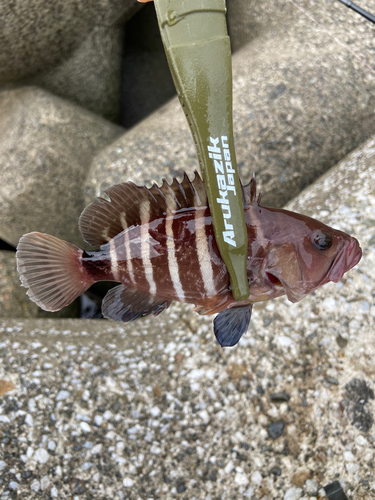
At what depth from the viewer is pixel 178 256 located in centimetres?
90

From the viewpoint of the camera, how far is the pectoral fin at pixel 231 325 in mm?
888

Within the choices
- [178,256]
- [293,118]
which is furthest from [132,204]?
[293,118]

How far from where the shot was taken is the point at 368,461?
1.60 m

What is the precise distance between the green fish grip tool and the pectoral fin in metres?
0.22

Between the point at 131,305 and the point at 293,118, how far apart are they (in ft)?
5.27

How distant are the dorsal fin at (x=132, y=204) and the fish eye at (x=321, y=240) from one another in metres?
0.25

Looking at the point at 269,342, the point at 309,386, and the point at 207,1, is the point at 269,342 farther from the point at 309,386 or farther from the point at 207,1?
the point at 207,1

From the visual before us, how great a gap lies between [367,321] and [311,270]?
1010 millimetres

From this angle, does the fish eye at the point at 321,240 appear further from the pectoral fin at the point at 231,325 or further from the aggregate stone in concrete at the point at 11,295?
the aggregate stone in concrete at the point at 11,295

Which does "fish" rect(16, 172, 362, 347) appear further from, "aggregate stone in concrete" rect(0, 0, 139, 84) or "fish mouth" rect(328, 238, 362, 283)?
"aggregate stone in concrete" rect(0, 0, 139, 84)

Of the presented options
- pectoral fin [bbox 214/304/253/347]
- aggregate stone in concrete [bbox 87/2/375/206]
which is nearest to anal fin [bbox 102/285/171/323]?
pectoral fin [bbox 214/304/253/347]

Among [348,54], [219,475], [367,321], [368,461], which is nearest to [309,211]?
[367,321]

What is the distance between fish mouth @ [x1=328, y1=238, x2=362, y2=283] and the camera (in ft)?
2.83

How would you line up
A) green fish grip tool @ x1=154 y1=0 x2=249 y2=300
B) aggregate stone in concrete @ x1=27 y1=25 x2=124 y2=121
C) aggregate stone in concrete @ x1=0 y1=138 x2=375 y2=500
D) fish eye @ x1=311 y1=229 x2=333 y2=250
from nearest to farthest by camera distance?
green fish grip tool @ x1=154 y1=0 x2=249 y2=300
fish eye @ x1=311 y1=229 x2=333 y2=250
aggregate stone in concrete @ x1=0 y1=138 x2=375 y2=500
aggregate stone in concrete @ x1=27 y1=25 x2=124 y2=121
